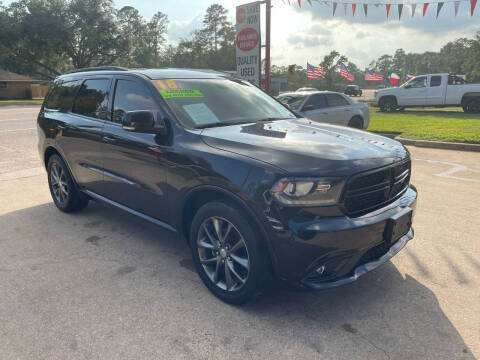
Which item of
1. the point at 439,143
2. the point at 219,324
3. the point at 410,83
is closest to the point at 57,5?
the point at 410,83

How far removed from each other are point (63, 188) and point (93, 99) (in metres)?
1.39

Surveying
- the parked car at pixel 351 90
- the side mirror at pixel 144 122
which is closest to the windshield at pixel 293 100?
the side mirror at pixel 144 122

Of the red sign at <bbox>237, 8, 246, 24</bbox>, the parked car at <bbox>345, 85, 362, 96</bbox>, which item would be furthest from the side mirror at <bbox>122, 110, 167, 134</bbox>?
the parked car at <bbox>345, 85, 362, 96</bbox>

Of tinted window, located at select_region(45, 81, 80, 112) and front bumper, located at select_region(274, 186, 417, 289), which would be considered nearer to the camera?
front bumper, located at select_region(274, 186, 417, 289)

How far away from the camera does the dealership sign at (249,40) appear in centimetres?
1085

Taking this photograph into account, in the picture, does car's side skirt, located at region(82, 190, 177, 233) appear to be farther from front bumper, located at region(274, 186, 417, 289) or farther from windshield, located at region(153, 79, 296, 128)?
front bumper, located at region(274, 186, 417, 289)

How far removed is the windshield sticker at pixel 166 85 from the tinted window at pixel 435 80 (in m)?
19.1

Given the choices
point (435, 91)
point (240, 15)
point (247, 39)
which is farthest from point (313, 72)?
point (247, 39)

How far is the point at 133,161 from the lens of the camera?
368 cm

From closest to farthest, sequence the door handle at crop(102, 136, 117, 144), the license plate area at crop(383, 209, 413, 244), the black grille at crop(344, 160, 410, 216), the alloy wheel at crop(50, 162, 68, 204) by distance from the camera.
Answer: the black grille at crop(344, 160, 410, 216) < the license plate area at crop(383, 209, 413, 244) < the door handle at crop(102, 136, 117, 144) < the alloy wheel at crop(50, 162, 68, 204)

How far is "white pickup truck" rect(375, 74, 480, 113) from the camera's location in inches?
723

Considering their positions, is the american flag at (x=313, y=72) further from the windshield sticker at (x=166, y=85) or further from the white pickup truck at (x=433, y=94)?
the windshield sticker at (x=166, y=85)

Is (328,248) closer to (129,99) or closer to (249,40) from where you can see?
(129,99)

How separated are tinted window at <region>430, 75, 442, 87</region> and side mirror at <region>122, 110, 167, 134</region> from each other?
64.0 ft
